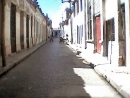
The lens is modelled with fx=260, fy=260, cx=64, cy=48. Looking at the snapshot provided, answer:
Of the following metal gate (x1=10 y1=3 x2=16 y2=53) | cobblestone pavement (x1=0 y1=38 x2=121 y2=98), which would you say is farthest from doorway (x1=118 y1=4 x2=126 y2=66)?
metal gate (x1=10 y1=3 x2=16 y2=53)

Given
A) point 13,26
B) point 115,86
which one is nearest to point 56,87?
point 115,86

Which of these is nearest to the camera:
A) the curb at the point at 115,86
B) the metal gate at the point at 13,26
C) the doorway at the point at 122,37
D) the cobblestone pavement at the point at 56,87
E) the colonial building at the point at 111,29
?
the curb at the point at 115,86

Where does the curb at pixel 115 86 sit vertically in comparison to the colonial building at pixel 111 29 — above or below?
below

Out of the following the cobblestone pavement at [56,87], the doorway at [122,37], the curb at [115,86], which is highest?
the doorway at [122,37]

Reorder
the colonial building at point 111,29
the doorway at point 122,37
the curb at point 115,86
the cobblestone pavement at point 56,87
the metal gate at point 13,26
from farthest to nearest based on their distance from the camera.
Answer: the metal gate at point 13,26 < the doorway at point 122,37 < the colonial building at point 111,29 < the cobblestone pavement at point 56,87 < the curb at point 115,86

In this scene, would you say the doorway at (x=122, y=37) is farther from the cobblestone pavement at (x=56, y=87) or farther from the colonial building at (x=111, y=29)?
the cobblestone pavement at (x=56, y=87)

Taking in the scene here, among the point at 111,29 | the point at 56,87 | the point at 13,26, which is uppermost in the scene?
the point at 13,26

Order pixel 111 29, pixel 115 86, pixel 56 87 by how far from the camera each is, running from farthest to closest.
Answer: pixel 111 29 < pixel 56 87 < pixel 115 86

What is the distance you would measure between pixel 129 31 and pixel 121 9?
2.01m

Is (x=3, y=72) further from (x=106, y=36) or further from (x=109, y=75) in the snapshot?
(x=106, y=36)

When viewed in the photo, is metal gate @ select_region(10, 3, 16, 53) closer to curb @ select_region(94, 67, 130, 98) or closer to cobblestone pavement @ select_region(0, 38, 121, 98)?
cobblestone pavement @ select_region(0, 38, 121, 98)

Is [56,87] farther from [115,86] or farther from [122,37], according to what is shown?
[122,37]

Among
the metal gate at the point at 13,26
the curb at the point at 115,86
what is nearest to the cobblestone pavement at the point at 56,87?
the curb at the point at 115,86

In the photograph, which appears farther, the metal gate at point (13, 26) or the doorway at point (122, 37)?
the metal gate at point (13, 26)
